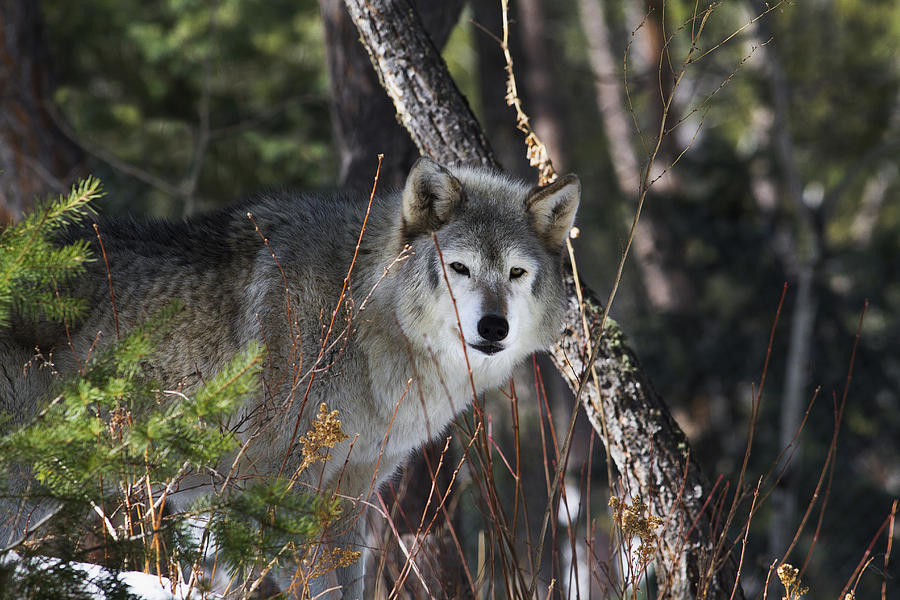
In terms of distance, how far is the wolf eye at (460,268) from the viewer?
4.12 metres

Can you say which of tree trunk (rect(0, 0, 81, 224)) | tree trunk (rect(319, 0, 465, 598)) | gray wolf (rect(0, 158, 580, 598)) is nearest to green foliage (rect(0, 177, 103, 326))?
gray wolf (rect(0, 158, 580, 598))

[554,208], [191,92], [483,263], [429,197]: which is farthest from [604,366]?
[191,92]

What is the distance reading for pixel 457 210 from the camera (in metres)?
4.33

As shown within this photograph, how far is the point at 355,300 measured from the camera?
4.26 m

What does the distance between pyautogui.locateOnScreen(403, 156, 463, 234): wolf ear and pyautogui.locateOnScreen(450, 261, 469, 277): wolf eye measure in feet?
0.94

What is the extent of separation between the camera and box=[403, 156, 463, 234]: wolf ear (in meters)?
4.13

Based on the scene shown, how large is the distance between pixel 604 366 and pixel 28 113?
6.99 m

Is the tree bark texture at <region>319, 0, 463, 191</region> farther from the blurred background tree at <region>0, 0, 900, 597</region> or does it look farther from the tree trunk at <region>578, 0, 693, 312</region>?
the tree trunk at <region>578, 0, 693, 312</region>

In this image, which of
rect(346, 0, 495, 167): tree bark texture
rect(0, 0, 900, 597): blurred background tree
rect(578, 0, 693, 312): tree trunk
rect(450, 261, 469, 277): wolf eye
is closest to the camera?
rect(450, 261, 469, 277): wolf eye

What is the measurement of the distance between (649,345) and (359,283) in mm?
10378

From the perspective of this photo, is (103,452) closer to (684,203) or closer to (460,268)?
(460,268)

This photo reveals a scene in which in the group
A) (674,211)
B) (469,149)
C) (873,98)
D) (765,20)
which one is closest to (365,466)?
(469,149)

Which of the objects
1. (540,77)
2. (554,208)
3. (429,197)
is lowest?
(429,197)

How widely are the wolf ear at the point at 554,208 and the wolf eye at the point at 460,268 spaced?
0.58 meters
